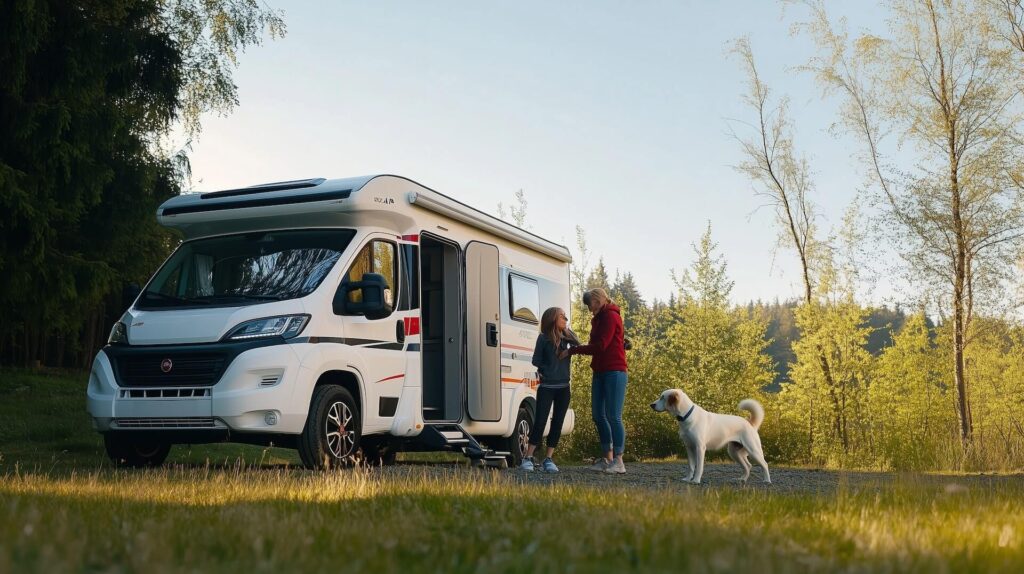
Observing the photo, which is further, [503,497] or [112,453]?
[112,453]

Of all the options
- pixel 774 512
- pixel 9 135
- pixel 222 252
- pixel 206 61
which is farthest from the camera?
pixel 206 61

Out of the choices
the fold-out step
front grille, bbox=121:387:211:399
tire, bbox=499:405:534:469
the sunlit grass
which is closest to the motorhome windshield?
front grille, bbox=121:387:211:399

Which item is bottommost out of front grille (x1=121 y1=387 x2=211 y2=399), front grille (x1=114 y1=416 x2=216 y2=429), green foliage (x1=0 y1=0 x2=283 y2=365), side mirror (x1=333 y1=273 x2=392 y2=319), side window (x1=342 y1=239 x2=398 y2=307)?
front grille (x1=114 y1=416 x2=216 y2=429)

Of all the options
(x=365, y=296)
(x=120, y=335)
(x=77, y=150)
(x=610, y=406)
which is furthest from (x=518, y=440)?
(x=77, y=150)

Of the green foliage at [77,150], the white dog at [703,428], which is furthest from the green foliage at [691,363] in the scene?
the white dog at [703,428]

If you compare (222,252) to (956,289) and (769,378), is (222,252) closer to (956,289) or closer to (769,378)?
(956,289)

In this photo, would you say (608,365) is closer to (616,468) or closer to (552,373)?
(552,373)

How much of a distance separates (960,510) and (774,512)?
1.16 metres

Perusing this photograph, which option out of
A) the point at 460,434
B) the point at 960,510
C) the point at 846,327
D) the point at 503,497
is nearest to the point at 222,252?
the point at 460,434

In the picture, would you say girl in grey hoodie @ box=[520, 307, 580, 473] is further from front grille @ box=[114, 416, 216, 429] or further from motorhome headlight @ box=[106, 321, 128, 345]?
motorhome headlight @ box=[106, 321, 128, 345]

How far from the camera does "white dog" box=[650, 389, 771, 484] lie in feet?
30.6

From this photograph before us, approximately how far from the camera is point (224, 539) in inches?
150

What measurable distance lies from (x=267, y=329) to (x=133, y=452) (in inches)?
94.3

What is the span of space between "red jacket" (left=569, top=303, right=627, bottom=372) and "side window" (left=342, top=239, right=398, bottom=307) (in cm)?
213
